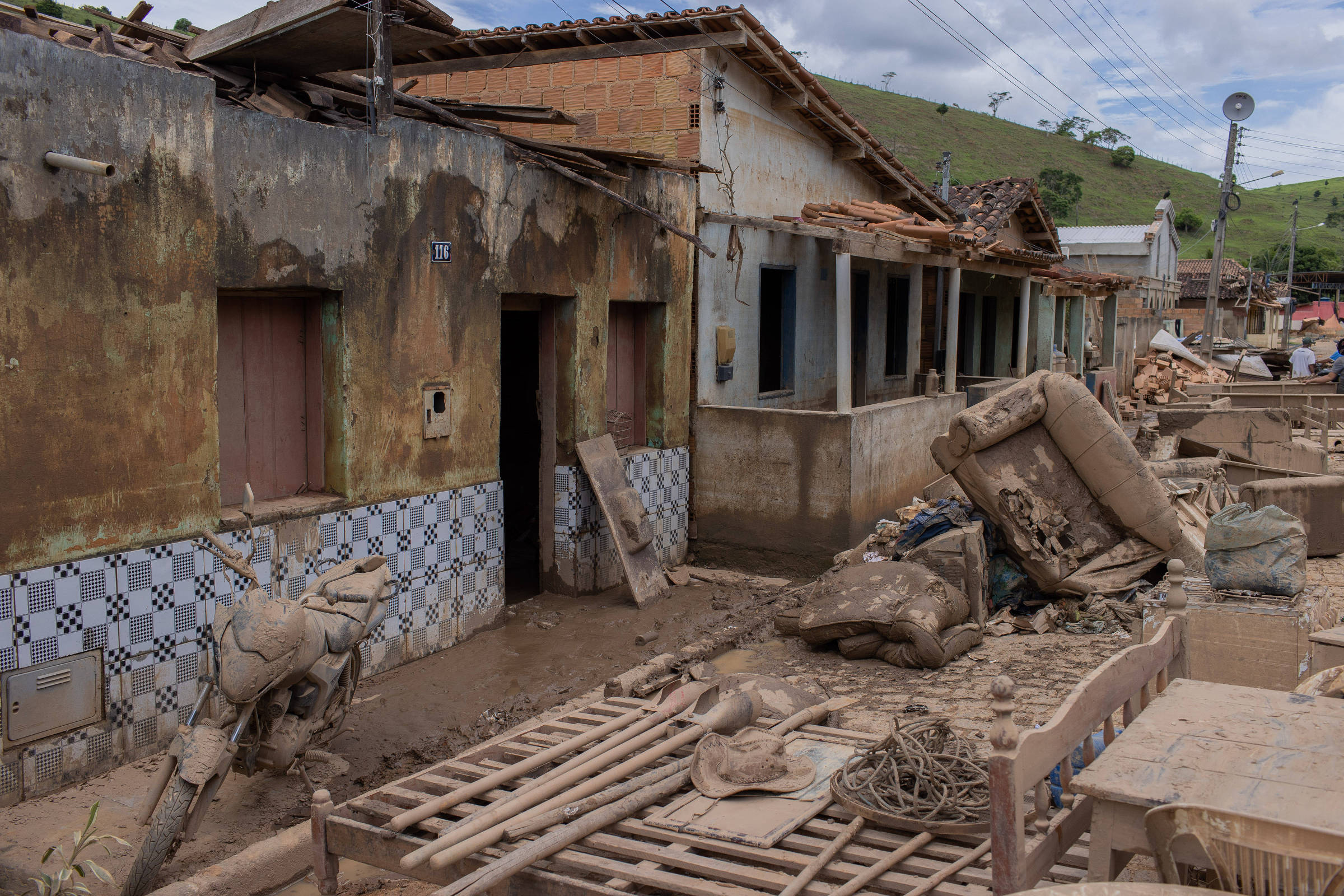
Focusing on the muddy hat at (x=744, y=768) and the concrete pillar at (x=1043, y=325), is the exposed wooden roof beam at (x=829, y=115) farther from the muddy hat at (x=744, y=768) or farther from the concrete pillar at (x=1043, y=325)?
the muddy hat at (x=744, y=768)

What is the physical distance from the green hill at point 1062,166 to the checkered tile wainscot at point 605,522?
5495 centimetres

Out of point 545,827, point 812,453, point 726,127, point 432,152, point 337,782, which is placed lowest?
point 337,782

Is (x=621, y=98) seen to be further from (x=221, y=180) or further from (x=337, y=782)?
(x=337, y=782)

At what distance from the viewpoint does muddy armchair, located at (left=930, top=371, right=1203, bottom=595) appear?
8.73 meters

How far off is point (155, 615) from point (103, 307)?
1709 mm

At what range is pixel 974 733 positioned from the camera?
6.26 meters

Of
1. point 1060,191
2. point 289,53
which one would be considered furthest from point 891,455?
point 1060,191

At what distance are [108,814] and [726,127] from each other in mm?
8461

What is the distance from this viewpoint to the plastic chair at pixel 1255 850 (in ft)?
7.79

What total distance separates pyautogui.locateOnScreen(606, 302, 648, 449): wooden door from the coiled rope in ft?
19.5

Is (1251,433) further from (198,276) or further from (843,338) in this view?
(198,276)

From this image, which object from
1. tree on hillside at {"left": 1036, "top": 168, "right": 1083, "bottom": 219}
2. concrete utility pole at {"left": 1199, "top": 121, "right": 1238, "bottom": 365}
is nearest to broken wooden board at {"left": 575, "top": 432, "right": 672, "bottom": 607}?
concrete utility pole at {"left": 1199, "top": 121, "right": 1238, "bottom": 365}

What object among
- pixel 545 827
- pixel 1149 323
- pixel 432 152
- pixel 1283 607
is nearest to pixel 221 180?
pixel 432 152

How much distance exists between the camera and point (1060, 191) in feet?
192
